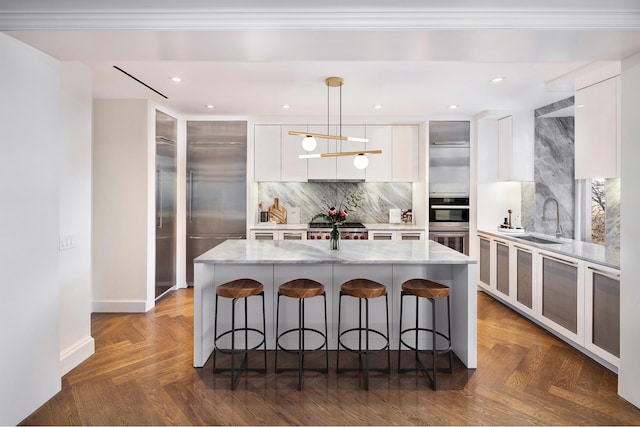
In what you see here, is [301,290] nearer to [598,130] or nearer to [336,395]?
[336,395]

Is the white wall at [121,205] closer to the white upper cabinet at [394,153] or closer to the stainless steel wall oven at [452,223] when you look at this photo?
the white upper cabinet at [394,153]

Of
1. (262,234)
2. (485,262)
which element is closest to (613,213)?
(485,262)

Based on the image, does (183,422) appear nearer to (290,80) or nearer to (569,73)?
(290,80)

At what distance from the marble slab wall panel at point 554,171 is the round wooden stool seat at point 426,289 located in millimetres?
2915

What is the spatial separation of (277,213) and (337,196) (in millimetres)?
1027

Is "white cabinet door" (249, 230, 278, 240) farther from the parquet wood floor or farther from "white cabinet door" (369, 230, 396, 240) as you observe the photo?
the parquet wood floor

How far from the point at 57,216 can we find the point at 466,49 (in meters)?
3.03

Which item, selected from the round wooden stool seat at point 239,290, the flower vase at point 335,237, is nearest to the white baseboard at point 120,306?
the round wooden stool seat at point 239,290

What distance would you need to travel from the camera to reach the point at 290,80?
12.2 feet

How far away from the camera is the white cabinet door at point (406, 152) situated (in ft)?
18.1

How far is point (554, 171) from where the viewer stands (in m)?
4.75

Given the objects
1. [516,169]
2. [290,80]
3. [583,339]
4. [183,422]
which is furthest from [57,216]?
[516,169]

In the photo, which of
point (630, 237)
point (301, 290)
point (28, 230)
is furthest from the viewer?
point (301, 290)

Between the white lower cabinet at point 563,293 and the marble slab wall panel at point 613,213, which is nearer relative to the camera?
the white lower cabinet at point 563,293
